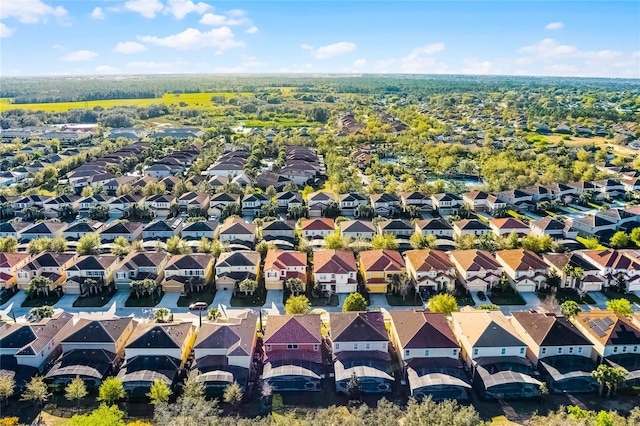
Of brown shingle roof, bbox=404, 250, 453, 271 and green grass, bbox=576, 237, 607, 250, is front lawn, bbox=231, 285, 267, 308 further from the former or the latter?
green grass, bbox=576, 237, 607, 250

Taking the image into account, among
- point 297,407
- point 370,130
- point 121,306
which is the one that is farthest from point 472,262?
point 370,130

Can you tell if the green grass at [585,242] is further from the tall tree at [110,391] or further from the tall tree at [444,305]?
the tall tree at [110,391]

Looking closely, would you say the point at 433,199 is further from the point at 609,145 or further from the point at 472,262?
the point at 609,145

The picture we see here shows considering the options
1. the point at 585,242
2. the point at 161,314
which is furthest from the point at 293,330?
the point at 585,242

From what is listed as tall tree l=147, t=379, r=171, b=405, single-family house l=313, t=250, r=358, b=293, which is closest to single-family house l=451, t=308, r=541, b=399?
single-family house l=313, t=250, r=358, b=293

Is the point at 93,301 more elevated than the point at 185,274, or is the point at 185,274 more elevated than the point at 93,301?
the point at 185,274

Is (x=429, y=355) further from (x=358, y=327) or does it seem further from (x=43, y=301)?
(x=43, y=301)
